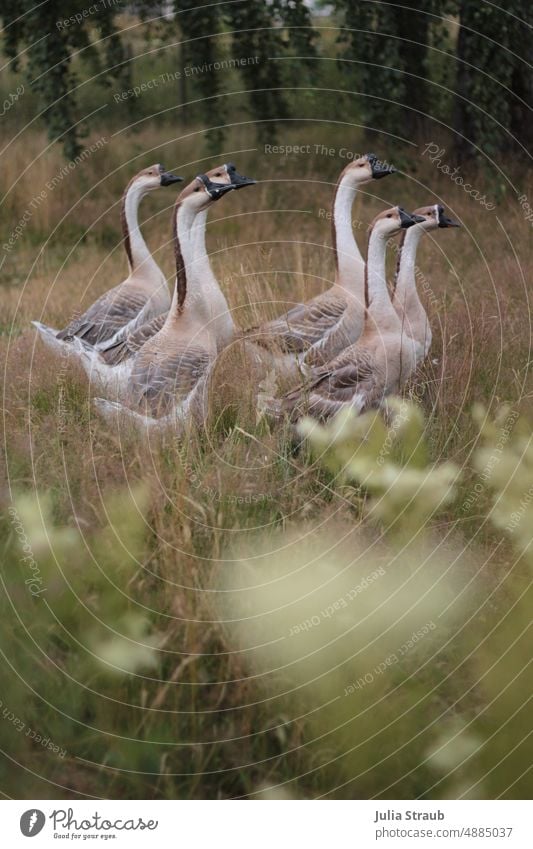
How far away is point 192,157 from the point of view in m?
A: 15.2

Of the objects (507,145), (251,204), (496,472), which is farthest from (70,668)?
(507,145)

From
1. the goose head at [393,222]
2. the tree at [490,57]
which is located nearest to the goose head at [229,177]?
the goose head at [393,222]

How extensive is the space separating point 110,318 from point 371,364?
297cm

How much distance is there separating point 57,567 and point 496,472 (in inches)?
65.5

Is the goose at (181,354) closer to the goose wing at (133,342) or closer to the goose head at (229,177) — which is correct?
the goose head at (229,177)

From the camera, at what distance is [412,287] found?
277 inches

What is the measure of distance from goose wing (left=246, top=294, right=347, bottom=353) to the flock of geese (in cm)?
1

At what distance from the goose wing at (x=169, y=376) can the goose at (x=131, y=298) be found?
70.2 inches

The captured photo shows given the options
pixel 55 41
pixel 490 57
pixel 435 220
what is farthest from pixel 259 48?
pixel 435 220

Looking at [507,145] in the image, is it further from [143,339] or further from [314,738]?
[314,738]

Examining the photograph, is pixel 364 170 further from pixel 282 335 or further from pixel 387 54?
pixel 387 54

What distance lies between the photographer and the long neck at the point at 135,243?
878 cm

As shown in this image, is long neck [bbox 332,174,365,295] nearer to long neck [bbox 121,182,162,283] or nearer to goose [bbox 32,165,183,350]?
goose [bbox 32,165,183,350]

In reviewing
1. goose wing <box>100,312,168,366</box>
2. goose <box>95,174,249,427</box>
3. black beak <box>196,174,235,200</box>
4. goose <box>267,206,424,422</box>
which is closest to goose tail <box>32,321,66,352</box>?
goose wing <box>100,312,168,366</box>
